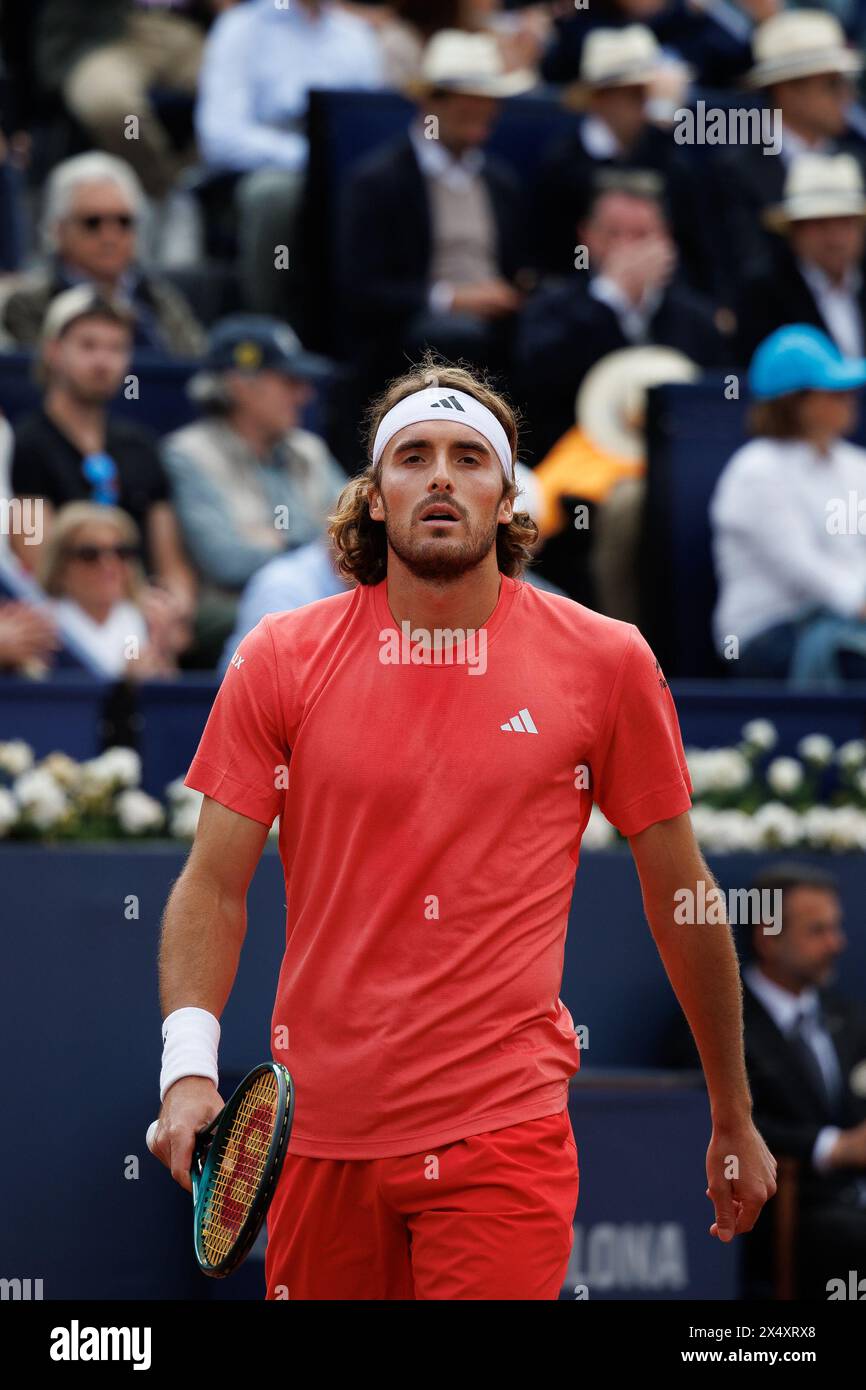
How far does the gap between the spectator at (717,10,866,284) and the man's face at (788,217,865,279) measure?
40 centimetres

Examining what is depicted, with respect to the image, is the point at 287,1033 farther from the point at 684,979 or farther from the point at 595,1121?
the point at 595,1121

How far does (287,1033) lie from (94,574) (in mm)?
3605

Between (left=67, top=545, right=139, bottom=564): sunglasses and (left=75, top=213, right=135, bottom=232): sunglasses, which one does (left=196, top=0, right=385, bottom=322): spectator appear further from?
(left=67, top=545, right=139, bottom=564): sunglasses

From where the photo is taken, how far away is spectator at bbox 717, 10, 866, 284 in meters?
10.0

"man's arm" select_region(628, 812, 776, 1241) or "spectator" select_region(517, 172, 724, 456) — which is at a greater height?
"spectator" select_region(517, 172, 724, 456)

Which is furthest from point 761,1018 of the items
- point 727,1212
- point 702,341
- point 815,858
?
point 702,341

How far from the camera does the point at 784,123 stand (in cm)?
1041

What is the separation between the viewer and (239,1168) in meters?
3.38

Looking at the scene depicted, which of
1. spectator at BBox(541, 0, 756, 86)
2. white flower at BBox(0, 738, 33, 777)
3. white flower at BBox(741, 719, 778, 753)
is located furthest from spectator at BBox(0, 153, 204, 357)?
spectator at BBox(541, 0, 756, 86)

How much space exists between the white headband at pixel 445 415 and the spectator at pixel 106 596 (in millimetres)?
3098

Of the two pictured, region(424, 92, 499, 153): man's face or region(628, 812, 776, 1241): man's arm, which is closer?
region(628, 812, 776, 1241): man's arm

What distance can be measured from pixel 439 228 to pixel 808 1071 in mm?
4062
